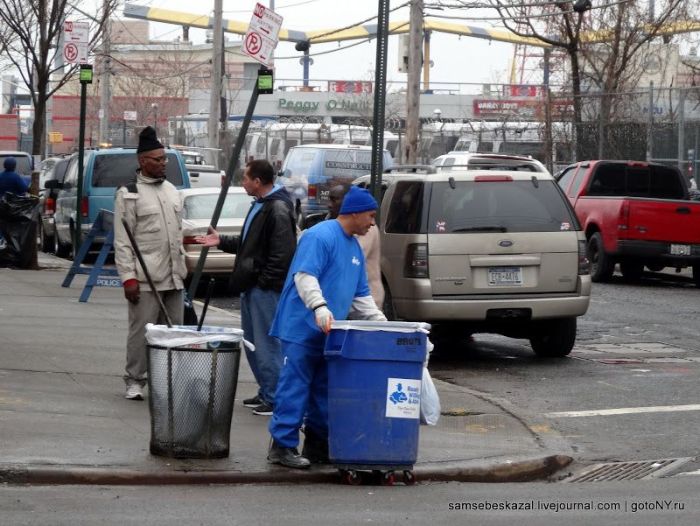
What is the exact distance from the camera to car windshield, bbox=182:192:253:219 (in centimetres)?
1941

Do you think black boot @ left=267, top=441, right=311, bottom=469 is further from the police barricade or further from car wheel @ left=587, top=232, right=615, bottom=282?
car wheel @ left=587, top=232, right=615, bottom=282

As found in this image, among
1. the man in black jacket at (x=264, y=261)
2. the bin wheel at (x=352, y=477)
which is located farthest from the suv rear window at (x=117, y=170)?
the bin wheel at (x=352, y=477)

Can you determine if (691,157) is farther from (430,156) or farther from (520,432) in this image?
(520,432)

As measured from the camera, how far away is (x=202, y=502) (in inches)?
293

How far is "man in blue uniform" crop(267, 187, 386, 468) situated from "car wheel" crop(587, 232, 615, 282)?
14.6 metres

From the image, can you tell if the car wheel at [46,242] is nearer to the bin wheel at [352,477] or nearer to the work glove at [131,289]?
the work glove at [131,289]

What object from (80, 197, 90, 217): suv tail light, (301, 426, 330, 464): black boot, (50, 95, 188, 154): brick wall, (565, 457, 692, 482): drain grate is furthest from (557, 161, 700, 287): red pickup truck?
(50, 95, 188, 154): brick wall

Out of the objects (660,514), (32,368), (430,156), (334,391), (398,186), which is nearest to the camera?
(660,514)

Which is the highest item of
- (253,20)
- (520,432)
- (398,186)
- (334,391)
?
(253,20)

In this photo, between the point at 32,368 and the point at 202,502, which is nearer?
the point at 202,502

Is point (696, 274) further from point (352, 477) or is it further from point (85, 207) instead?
point (352, 477)

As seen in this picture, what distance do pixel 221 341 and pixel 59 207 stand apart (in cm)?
1746

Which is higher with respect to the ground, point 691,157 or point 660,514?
point 691,157

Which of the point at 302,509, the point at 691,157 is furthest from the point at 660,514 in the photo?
the point at 691,157
